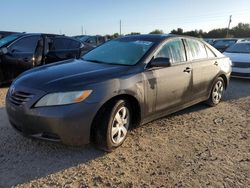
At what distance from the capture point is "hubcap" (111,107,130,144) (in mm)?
3902

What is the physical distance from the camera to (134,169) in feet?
11.5

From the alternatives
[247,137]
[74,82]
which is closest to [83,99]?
[74,82]

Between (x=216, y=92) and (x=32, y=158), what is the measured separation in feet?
13.8

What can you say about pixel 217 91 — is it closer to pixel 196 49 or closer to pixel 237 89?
pixel 196 49

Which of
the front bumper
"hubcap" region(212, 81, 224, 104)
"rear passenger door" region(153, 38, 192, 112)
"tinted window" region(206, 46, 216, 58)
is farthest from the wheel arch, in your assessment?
"hubcap" region(212, 81, 224, 104)

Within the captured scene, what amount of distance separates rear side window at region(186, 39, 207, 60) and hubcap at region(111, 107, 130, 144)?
195 centimetres

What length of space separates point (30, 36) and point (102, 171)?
18.3ft

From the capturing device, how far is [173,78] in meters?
4.73

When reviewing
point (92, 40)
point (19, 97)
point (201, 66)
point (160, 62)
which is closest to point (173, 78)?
point (160, 62)

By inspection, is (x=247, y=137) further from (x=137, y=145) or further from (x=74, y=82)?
(x=74, y=82)

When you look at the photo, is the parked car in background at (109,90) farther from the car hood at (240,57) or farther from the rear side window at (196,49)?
the car hood at (240,57)

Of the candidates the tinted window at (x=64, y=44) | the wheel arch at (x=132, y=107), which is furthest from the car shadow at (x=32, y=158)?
the tinted window at (x=64, y=44)

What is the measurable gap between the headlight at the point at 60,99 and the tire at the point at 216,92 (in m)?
3.58

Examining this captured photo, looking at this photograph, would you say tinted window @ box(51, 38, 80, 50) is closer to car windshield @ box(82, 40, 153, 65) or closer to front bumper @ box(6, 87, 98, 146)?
car windshield @ box(82, 40, 153, 65)
